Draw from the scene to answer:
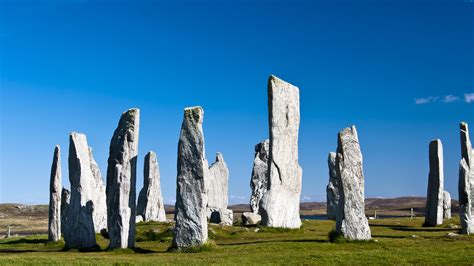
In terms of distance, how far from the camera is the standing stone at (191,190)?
22578 millimetres

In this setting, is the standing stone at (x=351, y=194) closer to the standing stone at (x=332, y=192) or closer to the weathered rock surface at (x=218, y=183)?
the standing stone at (x=332, y=192)

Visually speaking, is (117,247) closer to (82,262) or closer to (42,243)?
(82,262)

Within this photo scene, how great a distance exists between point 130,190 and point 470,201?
1497 centimetres

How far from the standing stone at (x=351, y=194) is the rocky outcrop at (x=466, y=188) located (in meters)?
5.71

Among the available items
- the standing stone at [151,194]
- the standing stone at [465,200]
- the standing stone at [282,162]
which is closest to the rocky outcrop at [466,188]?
the standing stone at [465,200]

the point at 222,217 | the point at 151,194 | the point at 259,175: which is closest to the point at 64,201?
the point at 222,217

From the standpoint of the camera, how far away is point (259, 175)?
137ft

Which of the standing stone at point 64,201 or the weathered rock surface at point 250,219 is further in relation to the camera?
the weathered rock surface at point 250,219

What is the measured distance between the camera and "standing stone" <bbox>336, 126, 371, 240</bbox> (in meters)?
23.0

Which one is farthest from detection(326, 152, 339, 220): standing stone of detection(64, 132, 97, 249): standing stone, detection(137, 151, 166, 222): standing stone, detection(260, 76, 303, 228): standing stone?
detection(64, 132, 97, 249): standing stone

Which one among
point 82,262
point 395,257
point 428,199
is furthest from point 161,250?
point 428,199

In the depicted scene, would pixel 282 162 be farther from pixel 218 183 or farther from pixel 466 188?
pixel 218 183

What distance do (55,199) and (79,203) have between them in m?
3.11

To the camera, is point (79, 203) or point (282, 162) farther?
point (282, 162)
